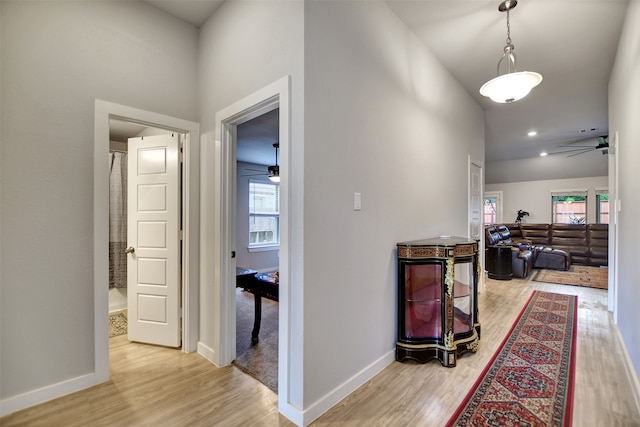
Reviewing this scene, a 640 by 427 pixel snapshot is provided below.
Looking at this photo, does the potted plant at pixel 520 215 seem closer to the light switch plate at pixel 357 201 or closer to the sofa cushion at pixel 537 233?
the sofa cushion at pixel 537 233

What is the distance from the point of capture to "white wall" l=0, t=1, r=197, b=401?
6.07ft

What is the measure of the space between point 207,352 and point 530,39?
4380 mm

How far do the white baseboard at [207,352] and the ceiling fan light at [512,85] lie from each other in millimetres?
3245

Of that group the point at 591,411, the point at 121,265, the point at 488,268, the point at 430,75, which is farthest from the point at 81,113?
the point at 488,268

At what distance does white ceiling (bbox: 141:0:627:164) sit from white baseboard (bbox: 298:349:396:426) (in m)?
2.97

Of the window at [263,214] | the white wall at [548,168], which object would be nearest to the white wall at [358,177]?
the window at [263,214]

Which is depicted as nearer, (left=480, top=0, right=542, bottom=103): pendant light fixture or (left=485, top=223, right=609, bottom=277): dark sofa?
(left=480, top=0, right=542, bottom=103): pendant light fixture

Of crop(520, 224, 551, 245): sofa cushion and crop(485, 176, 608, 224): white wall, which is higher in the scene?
crop(485, 176, 608, 224): white wall

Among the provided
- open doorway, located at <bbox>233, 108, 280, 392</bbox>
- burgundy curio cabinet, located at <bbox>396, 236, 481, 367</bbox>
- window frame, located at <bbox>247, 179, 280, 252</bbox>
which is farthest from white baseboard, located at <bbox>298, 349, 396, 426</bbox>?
window frame, located at <bbox>247, 179, 280, 252</bbox>

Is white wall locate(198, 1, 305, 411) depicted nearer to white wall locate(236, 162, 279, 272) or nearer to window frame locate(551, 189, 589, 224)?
white wall locate(236, 162, 279, 272)

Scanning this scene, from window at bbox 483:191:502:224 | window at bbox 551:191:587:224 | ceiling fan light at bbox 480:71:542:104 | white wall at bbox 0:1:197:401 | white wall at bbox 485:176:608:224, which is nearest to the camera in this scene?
white wall at bbox 0:1:197:401

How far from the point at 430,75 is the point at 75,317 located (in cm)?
388

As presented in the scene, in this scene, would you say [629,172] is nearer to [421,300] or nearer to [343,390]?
[421,300]

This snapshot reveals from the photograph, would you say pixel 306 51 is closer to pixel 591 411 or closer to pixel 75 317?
pixel 75 317
